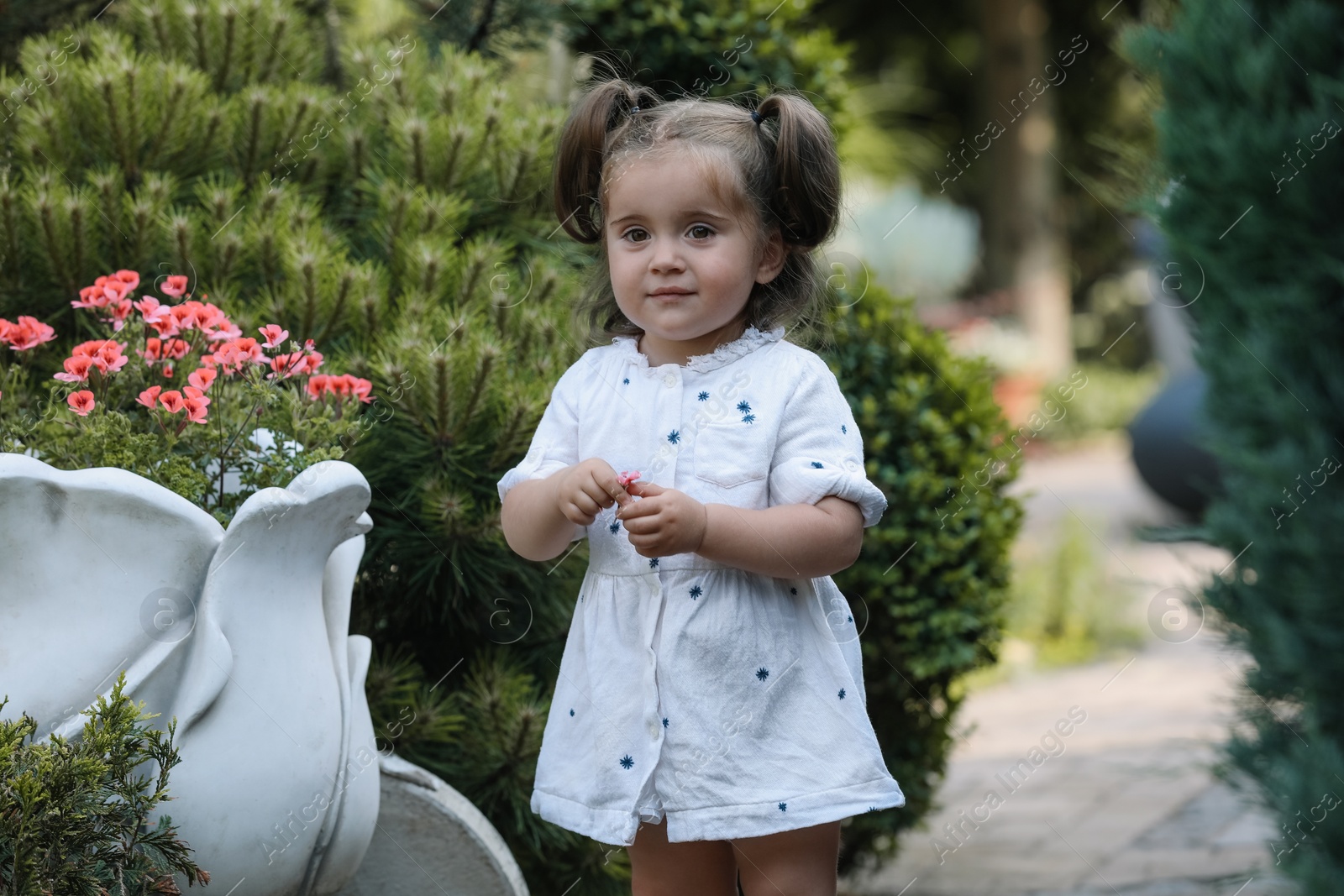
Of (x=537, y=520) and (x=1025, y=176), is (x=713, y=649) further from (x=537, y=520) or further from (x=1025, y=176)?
(x=1025, y=176)

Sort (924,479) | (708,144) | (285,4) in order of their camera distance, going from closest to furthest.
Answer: (708,144)
(924,479)
(285,4)

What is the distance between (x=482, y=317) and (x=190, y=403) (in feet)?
3.10

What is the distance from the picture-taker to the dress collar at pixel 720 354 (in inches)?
80.4

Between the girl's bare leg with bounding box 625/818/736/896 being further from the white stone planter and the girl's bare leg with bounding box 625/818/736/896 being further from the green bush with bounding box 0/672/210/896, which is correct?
the green bush with bounding box 0/672/210/896

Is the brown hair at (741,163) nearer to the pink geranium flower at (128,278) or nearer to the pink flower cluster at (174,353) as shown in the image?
the pink flower cluster at (174,353)

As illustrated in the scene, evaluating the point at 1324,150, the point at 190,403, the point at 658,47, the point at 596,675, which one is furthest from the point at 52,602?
the point at 658,47

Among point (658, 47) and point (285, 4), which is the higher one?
point (658, 47)

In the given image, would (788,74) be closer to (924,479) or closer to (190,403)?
(924,479)

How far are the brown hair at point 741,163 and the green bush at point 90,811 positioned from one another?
3.29 feet

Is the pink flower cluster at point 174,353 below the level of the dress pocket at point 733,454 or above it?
below

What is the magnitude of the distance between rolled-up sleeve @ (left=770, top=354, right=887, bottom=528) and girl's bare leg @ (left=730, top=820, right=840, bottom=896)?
48 centimetres

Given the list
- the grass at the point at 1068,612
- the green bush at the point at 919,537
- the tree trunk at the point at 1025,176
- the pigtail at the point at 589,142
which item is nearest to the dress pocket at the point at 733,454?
the pigtail at the point at 589,142

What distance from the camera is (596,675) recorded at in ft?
6.40

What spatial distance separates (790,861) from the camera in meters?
1.94
